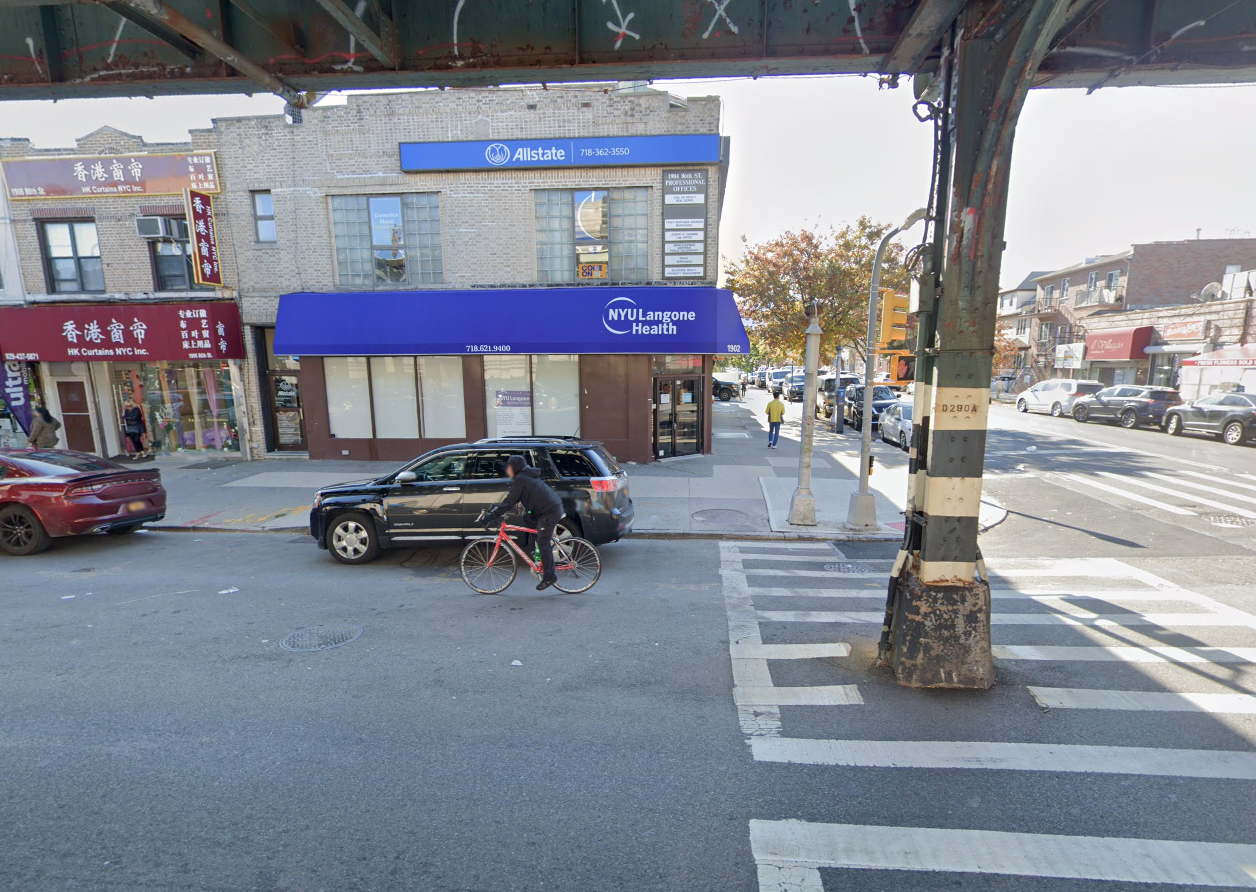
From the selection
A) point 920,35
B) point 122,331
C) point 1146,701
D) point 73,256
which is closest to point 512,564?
point 1146,701

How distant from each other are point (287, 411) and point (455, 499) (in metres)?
11.4

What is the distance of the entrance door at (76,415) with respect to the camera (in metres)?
17.0

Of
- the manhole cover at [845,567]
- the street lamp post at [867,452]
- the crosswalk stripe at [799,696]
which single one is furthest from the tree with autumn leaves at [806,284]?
the crosswalk stripe at [799,696]

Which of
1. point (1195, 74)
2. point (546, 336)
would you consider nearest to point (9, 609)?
point (546, 336)

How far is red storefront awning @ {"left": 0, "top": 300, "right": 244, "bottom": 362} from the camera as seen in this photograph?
1548 centimetres

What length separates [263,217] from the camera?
1555 centimetres

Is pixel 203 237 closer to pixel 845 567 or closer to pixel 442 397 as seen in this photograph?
pixel 442 397

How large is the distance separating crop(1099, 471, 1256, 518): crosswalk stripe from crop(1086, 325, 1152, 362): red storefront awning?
24066mm

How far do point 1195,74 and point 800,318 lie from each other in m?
18.3

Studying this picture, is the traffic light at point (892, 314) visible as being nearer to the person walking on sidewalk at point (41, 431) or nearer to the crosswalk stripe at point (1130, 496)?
the crosswalk stripe at point (1130, 496)

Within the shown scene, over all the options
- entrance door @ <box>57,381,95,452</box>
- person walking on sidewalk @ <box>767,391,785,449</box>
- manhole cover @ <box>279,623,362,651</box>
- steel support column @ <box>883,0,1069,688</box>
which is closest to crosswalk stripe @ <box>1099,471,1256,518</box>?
person walking on sidewalk @ <box>767,391,785,449</box>

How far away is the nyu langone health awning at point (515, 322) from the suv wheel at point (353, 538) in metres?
6.98

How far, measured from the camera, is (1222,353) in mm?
26062

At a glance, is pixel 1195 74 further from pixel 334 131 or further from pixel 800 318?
pixel 800 318
